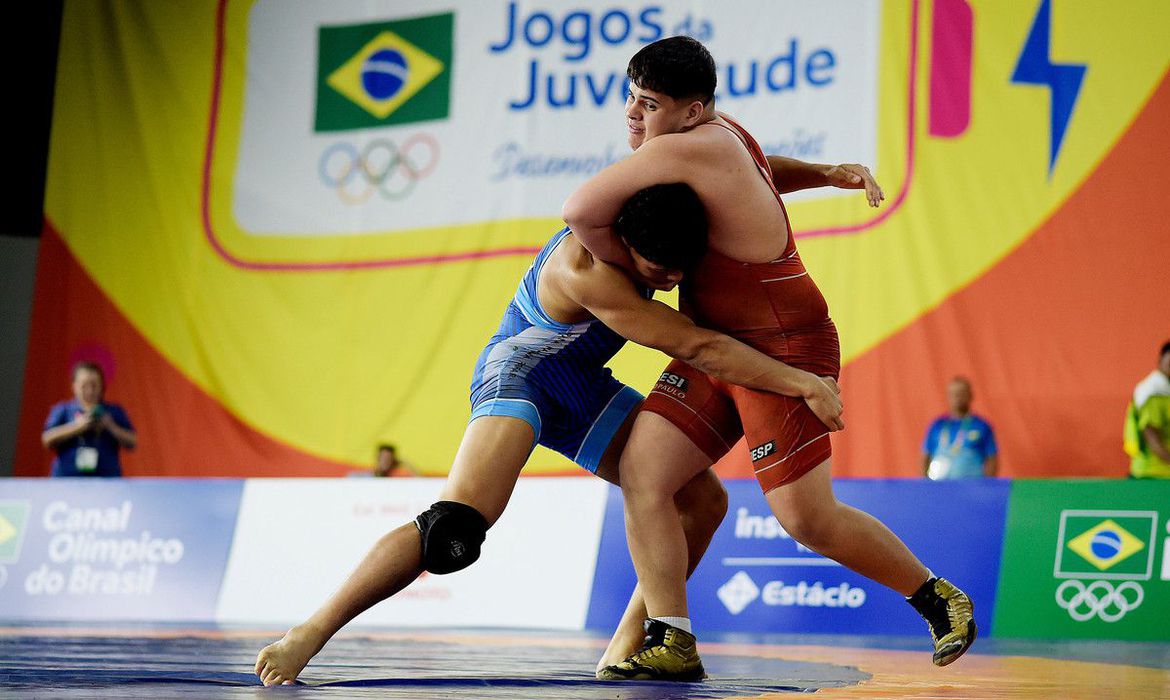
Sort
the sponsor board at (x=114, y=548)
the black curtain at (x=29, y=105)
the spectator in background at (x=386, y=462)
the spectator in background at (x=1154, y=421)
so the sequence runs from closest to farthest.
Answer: the sponsor board at (x=114, y=548) < the spectator in background at (x=1154, y=421) < the spectator in background at (x=386, y=462) < the black curtain at (x=29, y=105)

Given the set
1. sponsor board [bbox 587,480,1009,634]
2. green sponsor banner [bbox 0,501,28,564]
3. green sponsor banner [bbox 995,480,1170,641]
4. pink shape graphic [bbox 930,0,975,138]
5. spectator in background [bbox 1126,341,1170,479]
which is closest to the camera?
green sponsor banner [bbox 995,480,1170,641]

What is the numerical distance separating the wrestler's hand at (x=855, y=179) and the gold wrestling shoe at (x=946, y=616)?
1.01 metres

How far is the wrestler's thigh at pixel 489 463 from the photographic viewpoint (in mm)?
3254

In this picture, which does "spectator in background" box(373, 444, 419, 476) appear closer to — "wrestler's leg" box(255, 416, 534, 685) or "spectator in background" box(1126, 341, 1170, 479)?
"spectator in background" box(1126, 341, 1170, 479)

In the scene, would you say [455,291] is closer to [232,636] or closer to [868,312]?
[868,312]

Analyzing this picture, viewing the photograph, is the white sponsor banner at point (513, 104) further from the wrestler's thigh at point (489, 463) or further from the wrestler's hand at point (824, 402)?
the wrestler's thigh at point (489, 463)

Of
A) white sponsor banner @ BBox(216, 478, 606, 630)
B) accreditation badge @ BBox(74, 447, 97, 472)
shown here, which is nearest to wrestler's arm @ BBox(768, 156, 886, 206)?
white sponsor banner @ BBox(216, 478, 606, 630)

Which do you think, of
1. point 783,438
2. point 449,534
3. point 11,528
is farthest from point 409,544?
point 11,528

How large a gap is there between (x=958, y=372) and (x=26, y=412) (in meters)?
7.99

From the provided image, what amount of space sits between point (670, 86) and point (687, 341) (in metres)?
0.60

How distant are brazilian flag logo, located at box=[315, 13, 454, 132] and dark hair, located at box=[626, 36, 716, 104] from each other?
8.02m

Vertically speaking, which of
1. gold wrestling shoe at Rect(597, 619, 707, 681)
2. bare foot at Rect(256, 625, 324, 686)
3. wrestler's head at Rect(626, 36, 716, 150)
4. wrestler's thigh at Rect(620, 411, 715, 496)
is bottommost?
gold wrestling shoe at Rect(597, 619, 707, 681)

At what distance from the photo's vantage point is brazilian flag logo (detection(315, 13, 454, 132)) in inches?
440

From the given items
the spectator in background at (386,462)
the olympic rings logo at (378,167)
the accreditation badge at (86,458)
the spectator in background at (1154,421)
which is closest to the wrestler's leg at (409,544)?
the accreditation badge at (86,458)
